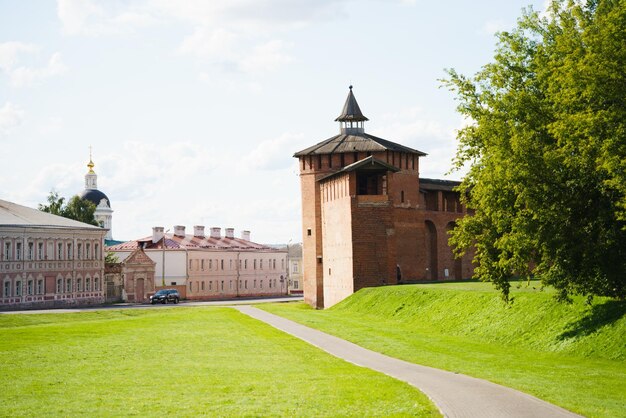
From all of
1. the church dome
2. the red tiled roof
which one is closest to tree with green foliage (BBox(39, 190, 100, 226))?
the red tiled roof

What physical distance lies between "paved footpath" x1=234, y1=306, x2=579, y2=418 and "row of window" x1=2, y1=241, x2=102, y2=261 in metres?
38.7

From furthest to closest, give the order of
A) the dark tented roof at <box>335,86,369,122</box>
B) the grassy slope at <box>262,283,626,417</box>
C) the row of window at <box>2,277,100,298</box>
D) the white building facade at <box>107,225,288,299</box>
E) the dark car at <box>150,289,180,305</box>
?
the white building facade at <box>107,225,288,299</box>, the dark car at <box>150,289,180,305</box>, the dark tented roof at <box>335,86,369,122</box>, the row of window at <box>2,277,100,298</box>, the grassy slope at <box>262,283,626,417</box>

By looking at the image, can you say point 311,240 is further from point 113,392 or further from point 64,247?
point 113,392

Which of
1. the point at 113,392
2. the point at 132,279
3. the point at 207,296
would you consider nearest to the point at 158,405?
the point at 113,392

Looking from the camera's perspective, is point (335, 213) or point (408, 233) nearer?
point (335, 213)

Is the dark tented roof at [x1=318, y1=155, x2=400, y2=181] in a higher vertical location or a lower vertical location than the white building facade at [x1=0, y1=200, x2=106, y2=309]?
higher

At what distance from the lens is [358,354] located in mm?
22453

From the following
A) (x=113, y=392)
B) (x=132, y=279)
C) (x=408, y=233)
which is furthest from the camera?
(x=132, y=279)

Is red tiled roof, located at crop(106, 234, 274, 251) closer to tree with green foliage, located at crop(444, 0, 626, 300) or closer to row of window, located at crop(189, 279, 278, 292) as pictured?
row of window, located at crop(189, 279, 278, 292)

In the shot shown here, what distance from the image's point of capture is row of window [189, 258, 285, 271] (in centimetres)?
8031

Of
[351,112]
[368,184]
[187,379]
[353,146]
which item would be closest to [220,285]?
[351,112]

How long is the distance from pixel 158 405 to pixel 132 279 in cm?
5784

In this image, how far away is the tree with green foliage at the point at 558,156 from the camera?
2067 cm

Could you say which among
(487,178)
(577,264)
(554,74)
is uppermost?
(554,74)
